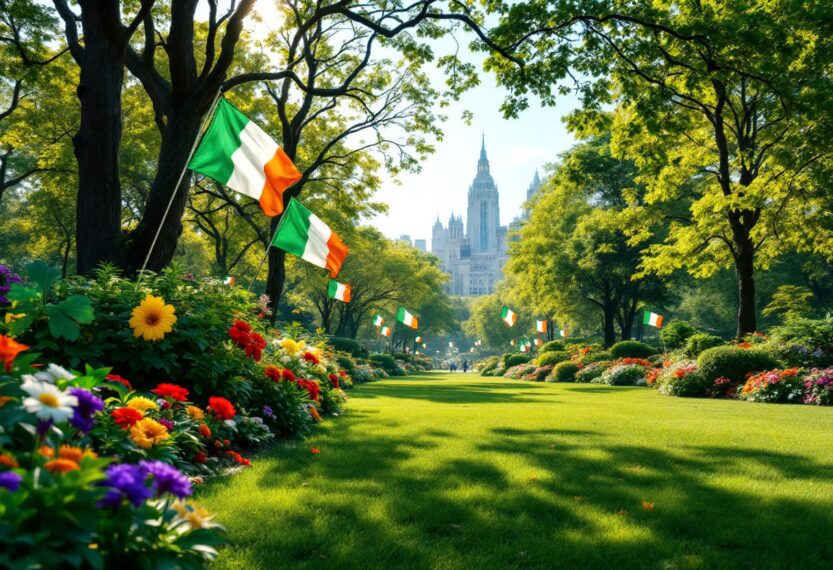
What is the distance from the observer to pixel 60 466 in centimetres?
163

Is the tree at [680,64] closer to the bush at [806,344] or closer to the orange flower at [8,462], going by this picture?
the bush at [806,344]

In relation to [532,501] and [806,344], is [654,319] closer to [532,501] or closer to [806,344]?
[806,344]

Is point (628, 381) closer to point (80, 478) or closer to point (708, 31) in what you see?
point (708, 31)

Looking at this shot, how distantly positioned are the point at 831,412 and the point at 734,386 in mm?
4339

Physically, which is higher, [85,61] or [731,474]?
[85,61]

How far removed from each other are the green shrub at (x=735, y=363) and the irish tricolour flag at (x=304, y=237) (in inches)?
430

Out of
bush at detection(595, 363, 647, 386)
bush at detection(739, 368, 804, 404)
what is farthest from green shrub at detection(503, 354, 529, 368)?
bush at detection(739, 368, 804, 404)

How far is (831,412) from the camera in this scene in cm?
987

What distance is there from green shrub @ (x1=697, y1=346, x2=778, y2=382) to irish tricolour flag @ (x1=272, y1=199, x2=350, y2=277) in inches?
430

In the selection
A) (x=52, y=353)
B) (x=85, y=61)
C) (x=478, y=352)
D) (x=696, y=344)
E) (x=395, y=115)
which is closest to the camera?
(x=52, y=353)

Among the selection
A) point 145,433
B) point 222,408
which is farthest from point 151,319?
point 145,433

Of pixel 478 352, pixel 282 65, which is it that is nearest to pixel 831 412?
pixel 282 65

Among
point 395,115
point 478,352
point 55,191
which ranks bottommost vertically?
point 478,352

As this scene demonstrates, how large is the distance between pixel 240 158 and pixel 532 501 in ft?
16.8
